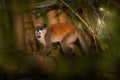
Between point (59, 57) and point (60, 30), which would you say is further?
point (60, 30)

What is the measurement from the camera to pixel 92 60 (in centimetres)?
207

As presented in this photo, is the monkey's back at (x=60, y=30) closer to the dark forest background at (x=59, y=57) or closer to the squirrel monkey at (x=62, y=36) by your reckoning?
the squirrel monkey at (x=62, y=36)

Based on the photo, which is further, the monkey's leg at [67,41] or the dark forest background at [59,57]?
the monkey's leg at [67,41]

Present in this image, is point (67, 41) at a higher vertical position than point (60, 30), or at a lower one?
lower

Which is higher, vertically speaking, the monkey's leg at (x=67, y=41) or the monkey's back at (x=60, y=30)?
the monkey's back at (x=60, y=30)

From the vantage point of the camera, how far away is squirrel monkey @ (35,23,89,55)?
3828 mm

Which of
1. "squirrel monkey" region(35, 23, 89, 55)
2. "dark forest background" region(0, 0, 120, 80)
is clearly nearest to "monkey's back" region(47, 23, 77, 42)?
"squirrel monkey" region(35, 23, 89, 55)

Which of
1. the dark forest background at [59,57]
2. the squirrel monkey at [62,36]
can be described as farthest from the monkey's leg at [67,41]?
the dark forest background at [59,57]

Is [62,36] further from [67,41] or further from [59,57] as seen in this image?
[59,57]

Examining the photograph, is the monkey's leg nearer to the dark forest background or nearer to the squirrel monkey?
the squirrel monkey

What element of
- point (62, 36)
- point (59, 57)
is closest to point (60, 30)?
point (62, 36)

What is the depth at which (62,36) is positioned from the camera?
3.97m

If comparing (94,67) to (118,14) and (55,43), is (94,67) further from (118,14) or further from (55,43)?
(55,43)

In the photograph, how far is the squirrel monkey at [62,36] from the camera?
12.6ft
